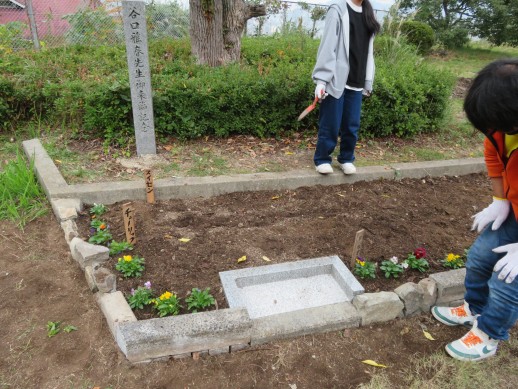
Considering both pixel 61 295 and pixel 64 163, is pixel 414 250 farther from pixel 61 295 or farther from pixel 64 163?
pixel 64 163

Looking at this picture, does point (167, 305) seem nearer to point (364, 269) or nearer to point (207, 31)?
point (364, 269)

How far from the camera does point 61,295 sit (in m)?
2.31

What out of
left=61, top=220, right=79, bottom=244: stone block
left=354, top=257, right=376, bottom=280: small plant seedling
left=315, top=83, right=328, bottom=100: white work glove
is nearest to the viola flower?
left=354, top=257, right=376, bottom=280: small plant seedling

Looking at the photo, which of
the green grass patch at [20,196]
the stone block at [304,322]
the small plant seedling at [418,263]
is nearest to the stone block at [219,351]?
the stone block at [304,322]

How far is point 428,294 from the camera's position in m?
2.34

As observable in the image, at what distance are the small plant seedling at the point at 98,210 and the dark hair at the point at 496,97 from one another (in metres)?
2.54

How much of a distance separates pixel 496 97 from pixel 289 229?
175cm

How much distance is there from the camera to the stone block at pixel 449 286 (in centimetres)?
238

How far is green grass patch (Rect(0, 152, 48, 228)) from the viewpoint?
117 inches

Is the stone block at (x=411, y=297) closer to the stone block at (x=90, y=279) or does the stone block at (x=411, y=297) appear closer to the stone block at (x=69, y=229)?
the stone block at (x=90, y=279)

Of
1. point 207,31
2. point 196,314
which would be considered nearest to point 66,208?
point 196,314

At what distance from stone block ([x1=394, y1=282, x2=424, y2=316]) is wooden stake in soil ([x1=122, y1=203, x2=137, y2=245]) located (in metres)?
1.69

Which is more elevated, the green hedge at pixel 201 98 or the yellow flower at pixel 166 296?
the green hedge at pixel 201 98

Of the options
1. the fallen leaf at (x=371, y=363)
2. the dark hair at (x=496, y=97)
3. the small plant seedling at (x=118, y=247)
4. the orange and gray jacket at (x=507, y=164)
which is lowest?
the fallen leaf at (x=371, y=363)
